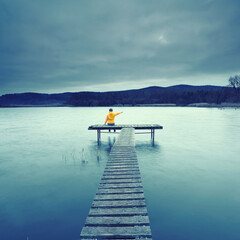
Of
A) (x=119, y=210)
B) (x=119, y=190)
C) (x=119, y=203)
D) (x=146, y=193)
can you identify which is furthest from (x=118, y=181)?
(x=146, y=193)

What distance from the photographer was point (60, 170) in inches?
469

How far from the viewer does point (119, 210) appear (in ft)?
15.8

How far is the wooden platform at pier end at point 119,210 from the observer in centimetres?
402

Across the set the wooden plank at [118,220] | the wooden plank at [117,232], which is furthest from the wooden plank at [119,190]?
the wooden plank at [117,232]

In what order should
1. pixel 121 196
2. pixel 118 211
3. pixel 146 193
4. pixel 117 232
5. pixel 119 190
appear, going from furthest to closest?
1. pixel 146 193
2. pixel 119 190
3. pixel 121 196
4. pixel 118 211
5. pixel 117 232

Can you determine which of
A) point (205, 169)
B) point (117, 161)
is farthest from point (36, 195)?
point (205, 169)

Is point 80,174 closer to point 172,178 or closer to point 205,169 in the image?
point 172,178

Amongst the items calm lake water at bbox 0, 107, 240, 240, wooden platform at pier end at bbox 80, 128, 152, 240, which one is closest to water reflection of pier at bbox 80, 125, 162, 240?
wooden platform at pier end at bbox 80, 128, 152, 240

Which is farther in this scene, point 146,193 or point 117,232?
point 146,193

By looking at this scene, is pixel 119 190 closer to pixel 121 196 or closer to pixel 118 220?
pixel 121 196

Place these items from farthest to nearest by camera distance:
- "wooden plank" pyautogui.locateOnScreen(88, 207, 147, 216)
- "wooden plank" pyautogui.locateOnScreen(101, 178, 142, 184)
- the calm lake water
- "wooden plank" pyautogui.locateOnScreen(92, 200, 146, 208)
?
"wooden plank" pyautogui.locateOnScreen(101, 178, 142, 184) → the calm lake water → "wooden plank" pyautogui.locateOnScreen(92, 200, 146, 208) → "wooden plank" pyautogui.locateOnScreen(88, 207, 147, 216)

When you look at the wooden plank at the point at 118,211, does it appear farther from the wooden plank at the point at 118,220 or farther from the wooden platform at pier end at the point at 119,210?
the wooden plank at the point at 118,220

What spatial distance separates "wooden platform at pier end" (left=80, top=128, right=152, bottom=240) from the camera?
13.2ft

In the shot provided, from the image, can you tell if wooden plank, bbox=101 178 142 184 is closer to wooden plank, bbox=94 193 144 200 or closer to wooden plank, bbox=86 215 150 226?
wooden plank, bbox=94 193 144 200
